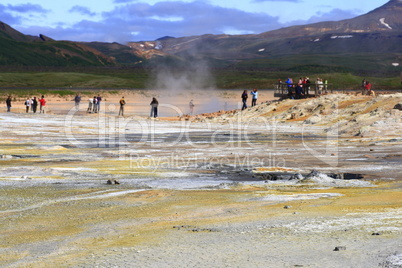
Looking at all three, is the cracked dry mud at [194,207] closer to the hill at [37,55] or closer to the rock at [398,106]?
the rock at [398,106]

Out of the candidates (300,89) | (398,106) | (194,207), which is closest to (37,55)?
(300,89)

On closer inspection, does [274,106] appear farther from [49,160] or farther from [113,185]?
[113,185]

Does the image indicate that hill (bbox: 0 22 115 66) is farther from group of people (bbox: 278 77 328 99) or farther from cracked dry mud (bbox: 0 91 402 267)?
cracked dry mud (bbox: 0 91 402 267)

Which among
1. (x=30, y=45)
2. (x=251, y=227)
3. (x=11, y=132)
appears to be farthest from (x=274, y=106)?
(x=30, y=45)

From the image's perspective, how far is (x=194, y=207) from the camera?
9.82m

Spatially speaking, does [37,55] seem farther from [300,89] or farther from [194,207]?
[194,207]

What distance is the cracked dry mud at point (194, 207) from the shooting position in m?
7.01

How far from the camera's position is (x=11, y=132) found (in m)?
24.4

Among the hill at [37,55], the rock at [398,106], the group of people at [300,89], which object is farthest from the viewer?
the hill at [37,55]

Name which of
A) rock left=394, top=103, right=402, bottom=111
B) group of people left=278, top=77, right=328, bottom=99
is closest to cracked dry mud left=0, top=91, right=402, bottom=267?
rock left=394, top=103, right=402, bottom=111

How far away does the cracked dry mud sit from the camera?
7.01m

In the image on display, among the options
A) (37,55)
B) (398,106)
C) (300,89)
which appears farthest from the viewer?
(37,55)

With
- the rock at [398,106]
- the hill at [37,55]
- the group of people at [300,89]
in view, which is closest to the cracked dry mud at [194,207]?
the rock at [398,106]

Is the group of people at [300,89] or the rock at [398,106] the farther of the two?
the group of people at [300,89]
